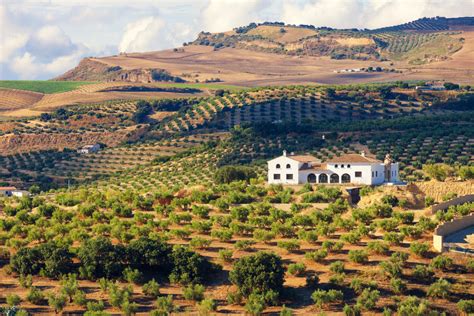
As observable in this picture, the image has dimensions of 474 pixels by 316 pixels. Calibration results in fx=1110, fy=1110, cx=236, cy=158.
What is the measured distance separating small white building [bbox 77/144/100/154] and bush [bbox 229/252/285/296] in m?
89.4

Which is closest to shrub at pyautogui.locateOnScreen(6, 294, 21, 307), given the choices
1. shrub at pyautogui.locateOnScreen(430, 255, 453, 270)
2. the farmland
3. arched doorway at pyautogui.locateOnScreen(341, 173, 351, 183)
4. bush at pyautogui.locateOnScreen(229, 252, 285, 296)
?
the farmland

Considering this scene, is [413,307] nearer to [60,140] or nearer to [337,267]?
[337,267]

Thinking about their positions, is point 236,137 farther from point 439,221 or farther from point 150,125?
point 439,221

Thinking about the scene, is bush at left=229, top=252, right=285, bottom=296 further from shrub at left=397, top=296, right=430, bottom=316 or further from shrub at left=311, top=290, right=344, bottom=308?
shrub at left=397, top=296, right=430, bottom=316

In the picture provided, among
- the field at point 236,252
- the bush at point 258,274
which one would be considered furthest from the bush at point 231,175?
the bush at point 258,274

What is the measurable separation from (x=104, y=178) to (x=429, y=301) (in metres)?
70.3

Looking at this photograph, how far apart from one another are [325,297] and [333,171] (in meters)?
31.9

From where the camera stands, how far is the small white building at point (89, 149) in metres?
151

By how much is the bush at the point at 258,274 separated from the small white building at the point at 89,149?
293 ft

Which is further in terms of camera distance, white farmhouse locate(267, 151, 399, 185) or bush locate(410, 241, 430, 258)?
white farmhouse locate(267, 151, 399, 185)

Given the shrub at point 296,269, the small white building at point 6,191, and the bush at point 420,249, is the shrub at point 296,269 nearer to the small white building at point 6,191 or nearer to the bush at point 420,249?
the bush at point 420,249

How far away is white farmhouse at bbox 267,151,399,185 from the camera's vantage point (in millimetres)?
90125

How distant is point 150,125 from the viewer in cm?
17350

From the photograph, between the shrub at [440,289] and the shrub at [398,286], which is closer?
the shrub at [440,289]
